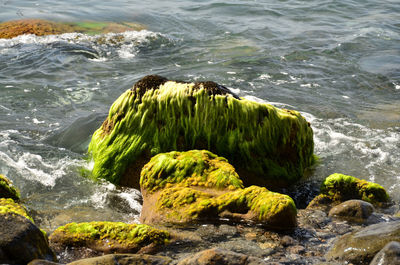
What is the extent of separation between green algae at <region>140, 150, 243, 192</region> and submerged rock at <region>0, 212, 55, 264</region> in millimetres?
1785

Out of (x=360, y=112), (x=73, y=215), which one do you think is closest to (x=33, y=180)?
(x=73, y=215)

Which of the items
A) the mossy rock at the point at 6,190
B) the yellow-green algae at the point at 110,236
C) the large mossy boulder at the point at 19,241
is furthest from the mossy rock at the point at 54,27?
the large mossy boulder at the point at 19,241

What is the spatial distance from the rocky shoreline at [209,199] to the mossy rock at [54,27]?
867 centimetres

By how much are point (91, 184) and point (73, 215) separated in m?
0.89

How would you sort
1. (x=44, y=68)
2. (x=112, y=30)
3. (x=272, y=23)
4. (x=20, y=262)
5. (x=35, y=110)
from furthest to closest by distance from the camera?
(x=272, y=23), (x=112, y=30), (x=44, y=68), (x=35, y=110), (x=20, y=262)

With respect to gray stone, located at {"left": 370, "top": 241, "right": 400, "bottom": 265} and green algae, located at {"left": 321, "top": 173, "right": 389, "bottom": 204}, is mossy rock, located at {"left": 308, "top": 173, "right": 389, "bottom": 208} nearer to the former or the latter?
green algae, located at {"left": 321, "top": 173, "right": 389, "bottom": 204}

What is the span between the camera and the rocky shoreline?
12.7ft

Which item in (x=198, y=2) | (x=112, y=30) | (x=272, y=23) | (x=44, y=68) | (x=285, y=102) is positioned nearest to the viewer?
(x=285, y=102)

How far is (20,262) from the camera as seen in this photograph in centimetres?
340

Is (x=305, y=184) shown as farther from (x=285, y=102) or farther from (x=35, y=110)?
(x=35, y=110)

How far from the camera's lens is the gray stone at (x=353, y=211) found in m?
5.00

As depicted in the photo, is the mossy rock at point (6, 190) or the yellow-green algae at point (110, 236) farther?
the mossy rock at point (6, 190)

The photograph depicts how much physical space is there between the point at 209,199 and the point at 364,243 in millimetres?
1565

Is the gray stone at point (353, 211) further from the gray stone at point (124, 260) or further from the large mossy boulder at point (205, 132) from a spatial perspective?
the gray stone at point (124, 260)
